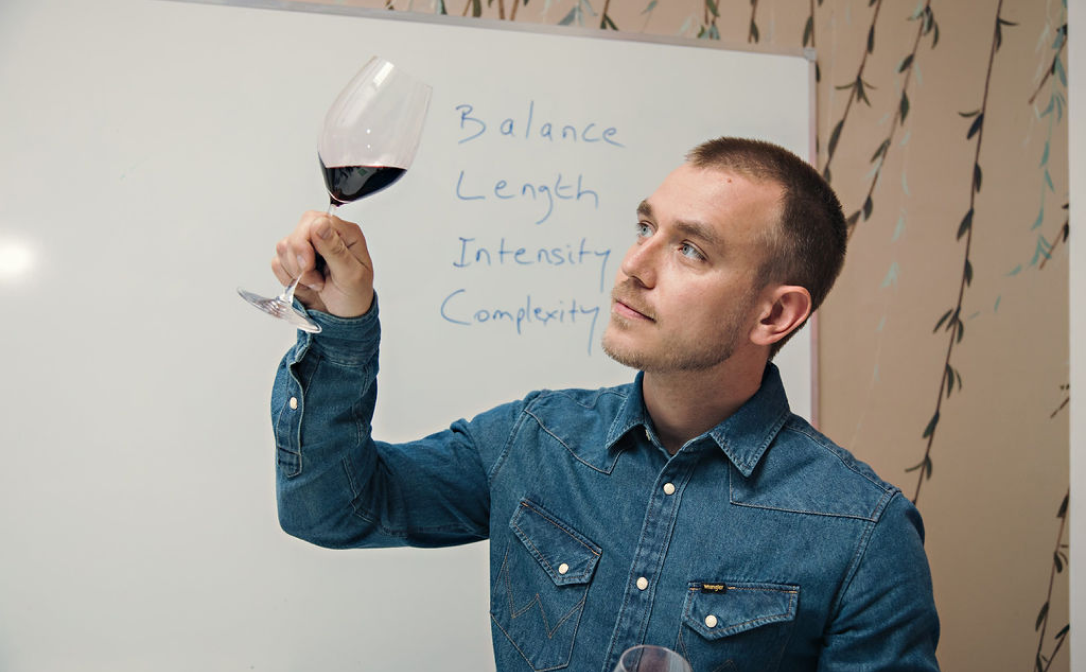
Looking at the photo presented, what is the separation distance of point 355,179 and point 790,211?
57 centimetres

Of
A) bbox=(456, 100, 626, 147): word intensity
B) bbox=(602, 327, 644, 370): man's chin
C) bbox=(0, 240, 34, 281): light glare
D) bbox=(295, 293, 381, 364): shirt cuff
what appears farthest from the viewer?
bbox=(456, 100, 626, 147): word intensity

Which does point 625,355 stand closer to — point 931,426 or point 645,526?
point 645,526

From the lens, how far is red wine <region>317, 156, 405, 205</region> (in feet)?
2.51

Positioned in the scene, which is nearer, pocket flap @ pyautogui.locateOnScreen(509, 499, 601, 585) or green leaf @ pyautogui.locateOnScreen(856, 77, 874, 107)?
pocket flap @ pyautogui.locateOnScreen(509, 499, 601, 585)

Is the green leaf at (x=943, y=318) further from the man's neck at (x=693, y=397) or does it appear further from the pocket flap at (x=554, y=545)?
the pocket flap at (x=554, y=545)

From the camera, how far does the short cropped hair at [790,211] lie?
39.3 inches

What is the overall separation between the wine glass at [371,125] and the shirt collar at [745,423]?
17.0 inches

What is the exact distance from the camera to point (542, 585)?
3.17ft

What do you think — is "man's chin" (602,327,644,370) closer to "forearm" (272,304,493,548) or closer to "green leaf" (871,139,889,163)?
"forearm" (272,304,493,548)

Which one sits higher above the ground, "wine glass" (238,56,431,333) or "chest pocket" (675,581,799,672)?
"wine glass" (238,56,431,333)

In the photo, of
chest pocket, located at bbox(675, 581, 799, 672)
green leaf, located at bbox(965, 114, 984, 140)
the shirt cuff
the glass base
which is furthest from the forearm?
green leaf, located at bbox(965, 114, 984, 140)

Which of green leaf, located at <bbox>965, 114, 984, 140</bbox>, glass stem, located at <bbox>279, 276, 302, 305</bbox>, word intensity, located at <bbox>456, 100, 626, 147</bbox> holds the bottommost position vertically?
glass stem, located at <bbox>279, 276, 302, 305</bbox>

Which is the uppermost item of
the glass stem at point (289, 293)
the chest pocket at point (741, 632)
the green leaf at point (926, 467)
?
the glass stem at point (289, 293)

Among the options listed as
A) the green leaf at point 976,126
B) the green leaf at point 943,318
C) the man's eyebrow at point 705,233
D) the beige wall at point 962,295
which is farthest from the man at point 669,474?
the green leaf at point 976,126
